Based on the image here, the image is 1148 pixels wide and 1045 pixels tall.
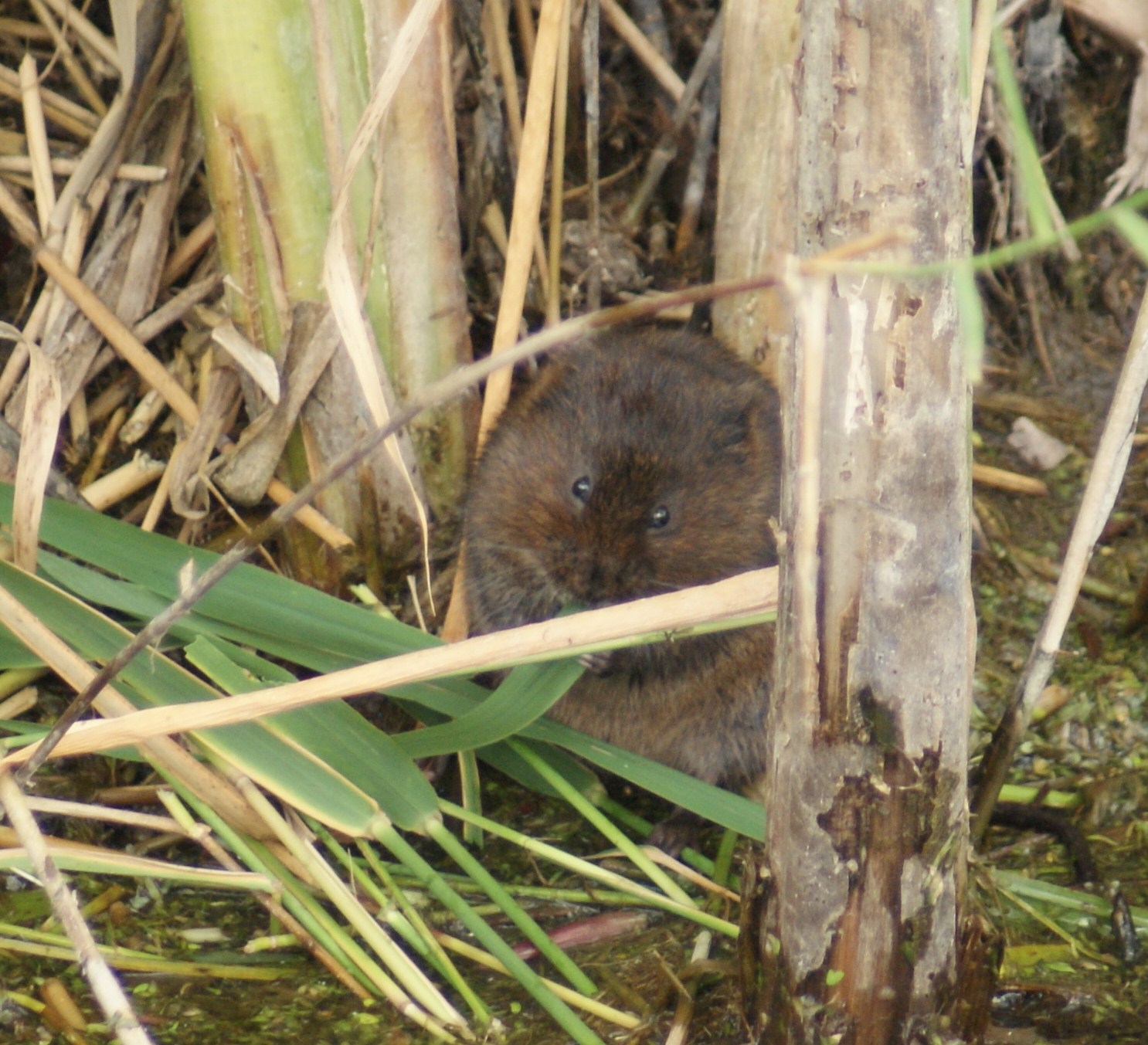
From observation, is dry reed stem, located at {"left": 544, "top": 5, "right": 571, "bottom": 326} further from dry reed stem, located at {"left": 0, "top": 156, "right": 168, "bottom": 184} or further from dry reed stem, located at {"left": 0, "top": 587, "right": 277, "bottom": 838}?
dry reed stem, located at {"left": 0, "top": 587, "right": 277, "bottom": 838}

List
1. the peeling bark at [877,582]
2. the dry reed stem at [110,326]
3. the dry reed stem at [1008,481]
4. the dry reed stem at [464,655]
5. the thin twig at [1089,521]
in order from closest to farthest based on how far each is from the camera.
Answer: the peeling bark at [877,582] → the dry reed stem at [464,655] → the thin twig at [1089,521] → the dry reed stem at [110,326] → the dry reed stem at [1008,481]

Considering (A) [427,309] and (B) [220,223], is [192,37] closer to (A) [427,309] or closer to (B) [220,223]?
(B) [220,223]

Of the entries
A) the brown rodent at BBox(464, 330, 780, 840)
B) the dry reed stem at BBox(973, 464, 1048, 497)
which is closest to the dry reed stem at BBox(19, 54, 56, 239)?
the brown rodent at BBox(464, 330, 780, 840)

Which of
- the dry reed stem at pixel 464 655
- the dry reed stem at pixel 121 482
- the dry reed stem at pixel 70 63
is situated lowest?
the dry reed stem at pixel 121 482

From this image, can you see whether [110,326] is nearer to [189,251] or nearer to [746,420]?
[189,251]

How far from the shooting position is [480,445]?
8.74 ft

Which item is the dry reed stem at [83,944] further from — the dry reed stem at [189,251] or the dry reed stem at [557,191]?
the dry reed stem at [557,191]

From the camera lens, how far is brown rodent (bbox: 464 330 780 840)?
7.64ft

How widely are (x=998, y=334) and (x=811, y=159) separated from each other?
7.26ft

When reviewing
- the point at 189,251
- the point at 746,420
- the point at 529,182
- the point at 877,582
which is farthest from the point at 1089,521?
the point at 189,251

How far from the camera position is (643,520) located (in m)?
2.32

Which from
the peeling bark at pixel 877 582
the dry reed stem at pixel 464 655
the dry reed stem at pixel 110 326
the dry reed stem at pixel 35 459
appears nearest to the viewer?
the peeling bark at pixel 877 582

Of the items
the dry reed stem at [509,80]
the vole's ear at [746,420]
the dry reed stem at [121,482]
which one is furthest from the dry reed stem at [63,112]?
the vole's ear at [746,420]

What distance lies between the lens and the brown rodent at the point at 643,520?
7.64ft
